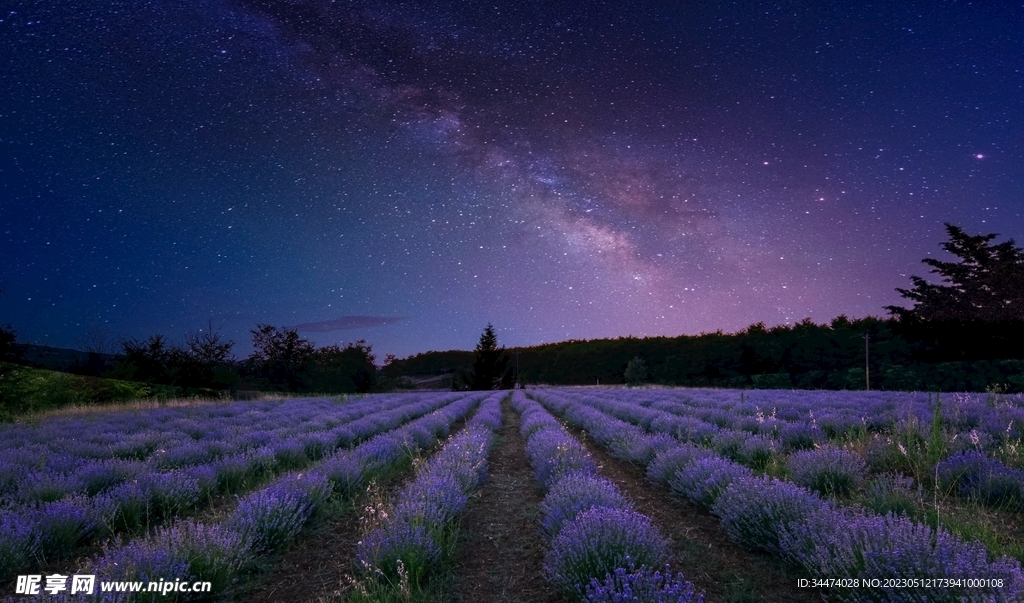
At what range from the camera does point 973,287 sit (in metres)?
32.1

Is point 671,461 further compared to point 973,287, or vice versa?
point 973,287

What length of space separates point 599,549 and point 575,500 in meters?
0.98

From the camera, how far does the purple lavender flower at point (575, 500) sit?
3.57 metres

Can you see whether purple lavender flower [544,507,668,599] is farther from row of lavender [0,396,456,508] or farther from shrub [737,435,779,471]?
row of lavender [0,396,456,508]

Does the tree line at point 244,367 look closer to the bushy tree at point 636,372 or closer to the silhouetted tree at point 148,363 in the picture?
the silhouetted tree at point 148,363

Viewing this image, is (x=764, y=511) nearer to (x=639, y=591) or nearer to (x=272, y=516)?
(x=639, y=591)

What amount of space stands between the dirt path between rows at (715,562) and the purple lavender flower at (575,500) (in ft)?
1.77

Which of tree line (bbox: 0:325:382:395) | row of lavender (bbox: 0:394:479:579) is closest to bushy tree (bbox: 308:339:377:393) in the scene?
tree line (bbox: 0:325:382:395)

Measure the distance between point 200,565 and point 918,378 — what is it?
40198 millimetres

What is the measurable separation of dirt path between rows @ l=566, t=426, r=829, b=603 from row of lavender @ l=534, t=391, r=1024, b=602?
0.13 metres

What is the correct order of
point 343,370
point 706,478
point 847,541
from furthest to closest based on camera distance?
point 343,370 < point 706,478 < point 847,541

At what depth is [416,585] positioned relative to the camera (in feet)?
9.69

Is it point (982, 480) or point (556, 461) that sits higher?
point (982, 480)

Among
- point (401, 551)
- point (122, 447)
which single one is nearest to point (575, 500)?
point (401, 551)
